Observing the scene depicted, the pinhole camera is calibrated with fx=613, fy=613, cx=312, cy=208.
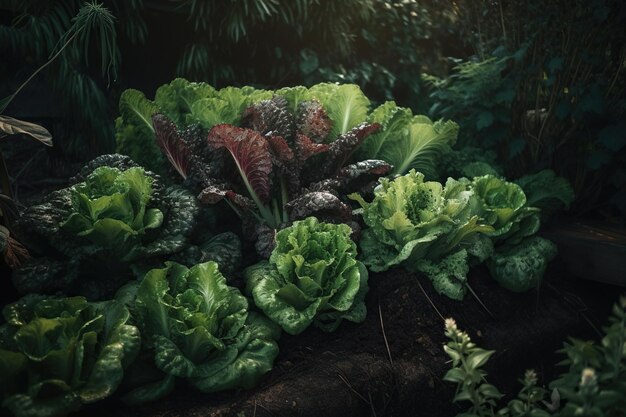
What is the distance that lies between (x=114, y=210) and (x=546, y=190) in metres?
2.13

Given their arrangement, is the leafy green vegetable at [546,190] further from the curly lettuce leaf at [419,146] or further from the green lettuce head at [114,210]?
the green lettuce head at [114,210]

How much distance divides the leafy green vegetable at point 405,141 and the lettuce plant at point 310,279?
78cm

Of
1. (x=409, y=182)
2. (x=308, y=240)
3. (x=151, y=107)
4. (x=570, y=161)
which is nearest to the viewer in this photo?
(x=308, y=240)

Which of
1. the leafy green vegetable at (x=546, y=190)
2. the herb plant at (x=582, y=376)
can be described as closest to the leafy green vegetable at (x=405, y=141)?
the leafy green vegetable at (x=546, y=190)

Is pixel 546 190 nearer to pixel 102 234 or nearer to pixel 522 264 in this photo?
pixel 522 264

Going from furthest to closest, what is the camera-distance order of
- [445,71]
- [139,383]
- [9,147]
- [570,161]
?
[445,71] → [9,147] → [570,161] → [139,383]

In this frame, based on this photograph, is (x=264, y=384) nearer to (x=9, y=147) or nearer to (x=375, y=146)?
(x=375, y=146)

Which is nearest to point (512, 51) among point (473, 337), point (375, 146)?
point (375, 146)

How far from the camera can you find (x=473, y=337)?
259 cm

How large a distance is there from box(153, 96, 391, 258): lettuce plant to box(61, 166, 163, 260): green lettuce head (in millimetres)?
259

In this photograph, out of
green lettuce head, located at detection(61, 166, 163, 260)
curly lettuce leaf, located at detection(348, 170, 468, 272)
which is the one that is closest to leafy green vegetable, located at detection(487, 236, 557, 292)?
curly lettuce leaf, located at detection(348, 170, 468, 272)

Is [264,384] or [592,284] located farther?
[592,284]

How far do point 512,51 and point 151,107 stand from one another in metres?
2.05

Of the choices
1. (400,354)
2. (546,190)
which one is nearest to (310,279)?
(400,354)
